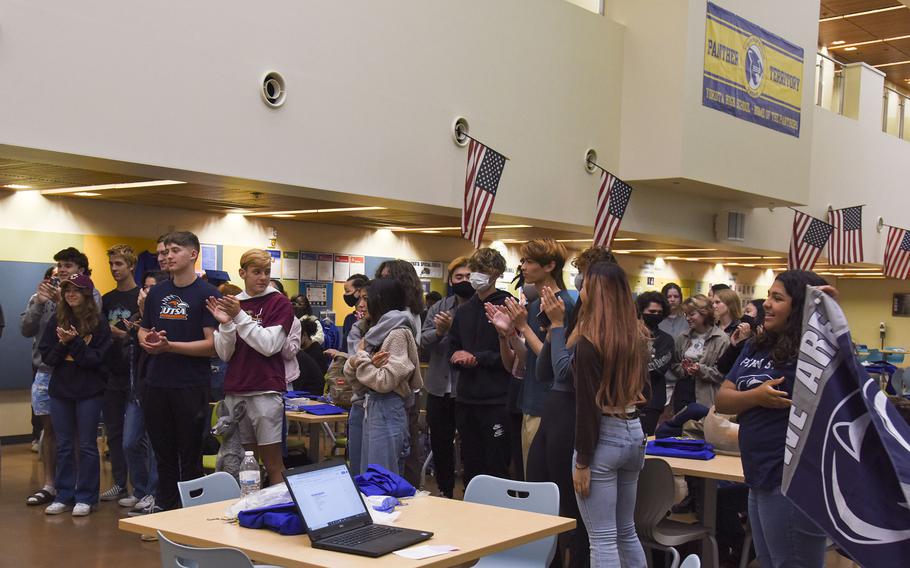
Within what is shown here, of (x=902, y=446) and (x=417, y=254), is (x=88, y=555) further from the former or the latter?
(x=417, y=254)

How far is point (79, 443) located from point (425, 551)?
5.22 m

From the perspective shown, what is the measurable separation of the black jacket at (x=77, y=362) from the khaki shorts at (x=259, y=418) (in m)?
1.82

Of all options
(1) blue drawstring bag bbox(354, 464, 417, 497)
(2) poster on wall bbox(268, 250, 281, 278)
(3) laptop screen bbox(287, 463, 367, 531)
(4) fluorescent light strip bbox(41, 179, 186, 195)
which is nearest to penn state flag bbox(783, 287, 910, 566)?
(3) laptop screen bbox(287, 463, 367, 531)

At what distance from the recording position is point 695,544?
6.04 m

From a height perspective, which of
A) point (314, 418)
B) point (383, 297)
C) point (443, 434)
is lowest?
point (443, 434)

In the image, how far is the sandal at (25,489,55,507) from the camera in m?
8.02

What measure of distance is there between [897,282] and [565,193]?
16935mm

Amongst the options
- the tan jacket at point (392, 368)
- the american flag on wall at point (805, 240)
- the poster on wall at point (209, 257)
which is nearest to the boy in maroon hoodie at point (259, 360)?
the tan jacket at point (392, 368)

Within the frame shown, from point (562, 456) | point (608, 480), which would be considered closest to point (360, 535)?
point (608, 480)

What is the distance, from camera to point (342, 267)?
14016mm

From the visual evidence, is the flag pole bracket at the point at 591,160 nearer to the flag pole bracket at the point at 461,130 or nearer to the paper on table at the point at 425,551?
the flag pole bracket at the point at 461,130

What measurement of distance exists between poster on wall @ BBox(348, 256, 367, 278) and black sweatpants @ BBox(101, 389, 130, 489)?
20.4ft

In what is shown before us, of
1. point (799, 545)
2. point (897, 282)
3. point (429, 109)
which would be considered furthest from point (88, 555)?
point (897, 282)

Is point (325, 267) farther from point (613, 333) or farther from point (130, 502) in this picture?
point (613, 333)
